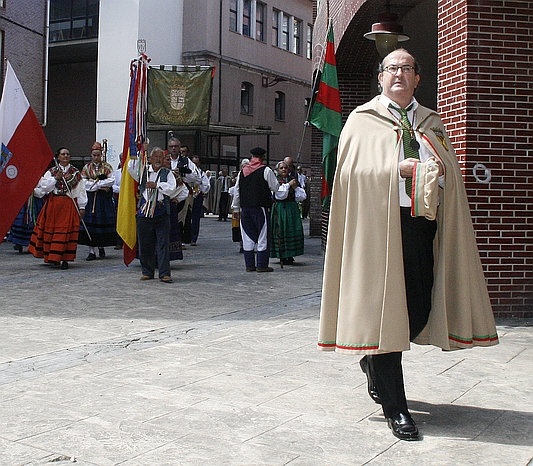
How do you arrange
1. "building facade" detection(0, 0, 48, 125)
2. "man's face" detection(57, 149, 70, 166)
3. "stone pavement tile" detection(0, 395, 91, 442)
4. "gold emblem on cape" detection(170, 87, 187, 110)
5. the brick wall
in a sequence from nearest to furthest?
"stone pavement tile" detection(0, 395, 91, 442) < the brick wall < "man's face" detection(57, 149, 70, 166) < "gold emblem on cape" detection(170, 87, 187, 110) < "building facade" detection(0, 0, 48, 125)

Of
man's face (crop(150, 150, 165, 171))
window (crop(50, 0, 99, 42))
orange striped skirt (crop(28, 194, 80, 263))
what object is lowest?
orange striped skirt (crop(28, 194, 80, 263))

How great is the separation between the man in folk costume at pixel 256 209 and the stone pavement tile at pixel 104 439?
7.48 m

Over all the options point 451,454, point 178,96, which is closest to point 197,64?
point 178,96

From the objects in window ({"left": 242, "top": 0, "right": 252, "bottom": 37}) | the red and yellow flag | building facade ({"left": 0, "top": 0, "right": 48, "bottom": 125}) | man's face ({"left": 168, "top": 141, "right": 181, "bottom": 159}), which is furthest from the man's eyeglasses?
window ({"left": 242, "top": 0, "right": 252, "bottom": 37})

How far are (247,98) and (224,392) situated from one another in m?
30.8

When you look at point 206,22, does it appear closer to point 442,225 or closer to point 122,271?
point 122,271

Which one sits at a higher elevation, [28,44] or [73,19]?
[73,19]

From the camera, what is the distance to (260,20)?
3591 centimetres

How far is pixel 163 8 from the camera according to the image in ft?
99.7

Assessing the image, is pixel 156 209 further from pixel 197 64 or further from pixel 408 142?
pixel 197 64

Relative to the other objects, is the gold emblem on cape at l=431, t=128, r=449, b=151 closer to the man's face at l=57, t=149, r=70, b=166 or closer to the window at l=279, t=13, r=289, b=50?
the man's face at l=57, t=149, r=70, b=166

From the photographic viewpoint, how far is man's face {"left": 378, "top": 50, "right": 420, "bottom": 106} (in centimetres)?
427

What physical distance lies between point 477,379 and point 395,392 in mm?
1392

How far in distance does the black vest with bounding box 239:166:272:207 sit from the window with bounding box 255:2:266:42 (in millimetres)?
24965
